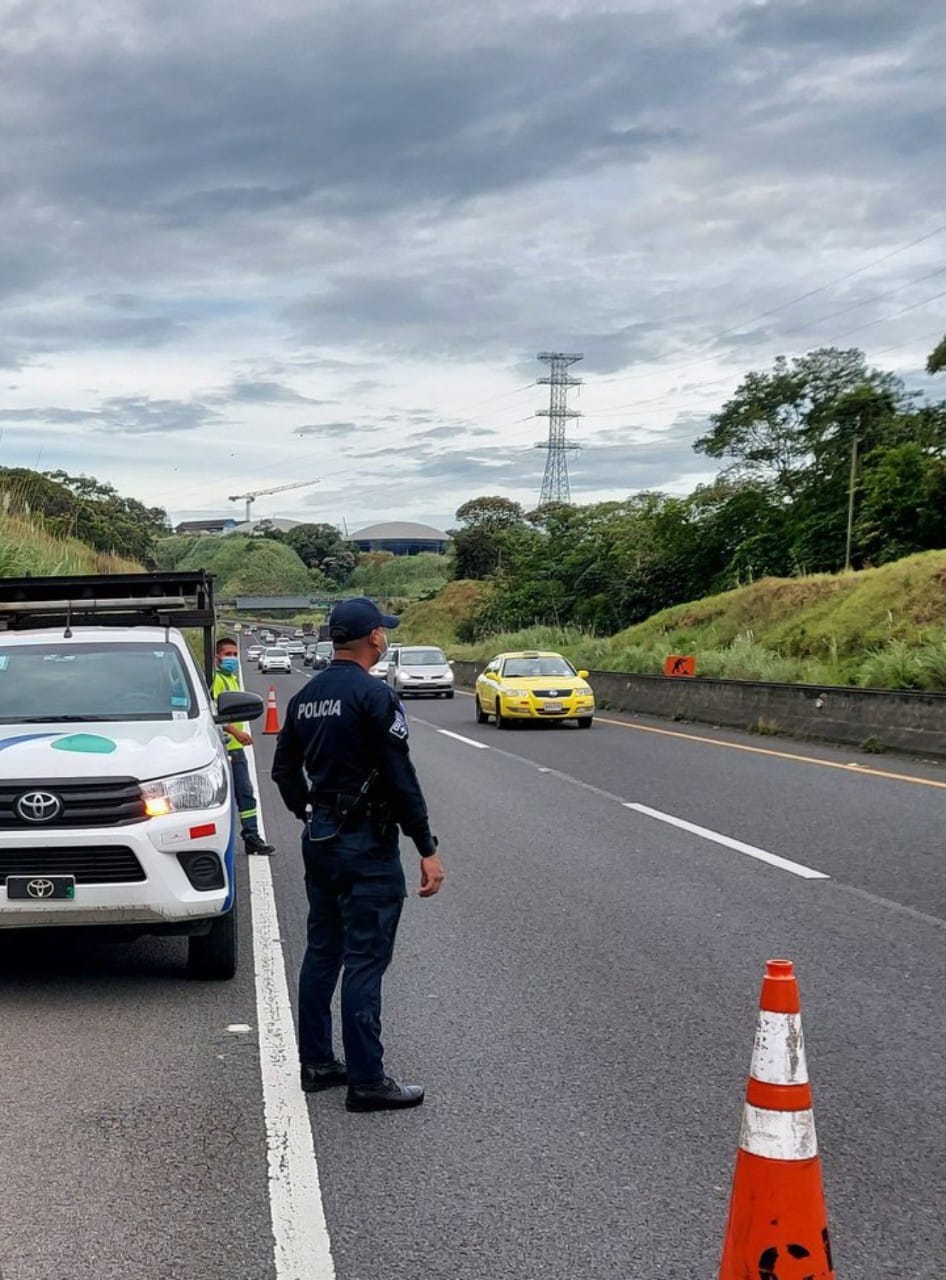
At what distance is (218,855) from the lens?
22.2ft

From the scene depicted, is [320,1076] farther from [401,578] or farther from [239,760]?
[401,578]

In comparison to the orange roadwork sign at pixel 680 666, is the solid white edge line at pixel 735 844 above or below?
below

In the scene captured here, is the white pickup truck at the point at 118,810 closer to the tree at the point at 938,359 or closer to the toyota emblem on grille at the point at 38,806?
the toyota emblem on grille at the point at 38,806

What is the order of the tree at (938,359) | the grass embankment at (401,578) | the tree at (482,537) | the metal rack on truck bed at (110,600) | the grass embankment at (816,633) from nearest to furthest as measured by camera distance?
the metal rack on truck bed at (110,600) → the grass embankment at (816,633) → the tree at (938,359) → the tree at (482,537) → the grass embankment at (401,578)

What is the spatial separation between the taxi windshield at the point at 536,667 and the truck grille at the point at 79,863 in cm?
2084

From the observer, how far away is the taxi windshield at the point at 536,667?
27.5m

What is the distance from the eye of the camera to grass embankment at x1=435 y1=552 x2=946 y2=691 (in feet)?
82.5

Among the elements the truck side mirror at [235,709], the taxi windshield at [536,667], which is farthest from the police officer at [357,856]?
the taxi windshield at [536,667]

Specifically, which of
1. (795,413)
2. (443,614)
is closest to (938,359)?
(795,413)

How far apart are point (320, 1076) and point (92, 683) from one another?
11.2 feet

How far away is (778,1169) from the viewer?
11.2 feet

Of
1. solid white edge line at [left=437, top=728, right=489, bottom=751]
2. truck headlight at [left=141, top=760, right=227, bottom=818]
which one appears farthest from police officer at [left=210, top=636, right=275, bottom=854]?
solid white edge line at [left=437, top=728, right=489, bottom=751]

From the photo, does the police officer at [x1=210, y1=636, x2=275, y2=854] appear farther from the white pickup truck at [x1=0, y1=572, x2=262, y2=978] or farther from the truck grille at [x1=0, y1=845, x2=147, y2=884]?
the truck grille at [x1=0, y1=845, x2=147, y2=884]

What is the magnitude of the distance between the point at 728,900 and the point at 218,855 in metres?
3.56
